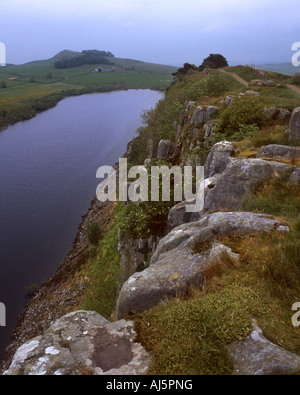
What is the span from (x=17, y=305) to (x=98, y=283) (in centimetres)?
1084

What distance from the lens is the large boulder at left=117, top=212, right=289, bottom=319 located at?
668 centimetres

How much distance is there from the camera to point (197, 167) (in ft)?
58.5

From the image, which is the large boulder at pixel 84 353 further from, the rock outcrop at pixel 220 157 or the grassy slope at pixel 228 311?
the rock outcrop at pixel 220 157

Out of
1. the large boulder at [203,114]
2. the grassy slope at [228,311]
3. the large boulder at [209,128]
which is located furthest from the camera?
the large boulder at [203,114]

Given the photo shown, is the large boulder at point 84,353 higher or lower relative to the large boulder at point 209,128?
lower

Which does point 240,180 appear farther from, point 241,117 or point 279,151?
point 241,117

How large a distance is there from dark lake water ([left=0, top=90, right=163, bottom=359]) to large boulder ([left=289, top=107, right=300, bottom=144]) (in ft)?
94.2

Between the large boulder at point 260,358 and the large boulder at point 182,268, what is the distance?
6.46ft

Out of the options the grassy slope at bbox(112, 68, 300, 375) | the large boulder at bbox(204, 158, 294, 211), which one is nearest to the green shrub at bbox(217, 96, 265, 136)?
the large boulder at bbox(204, 158, 294, 211)

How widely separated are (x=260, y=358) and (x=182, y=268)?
9.70 feet

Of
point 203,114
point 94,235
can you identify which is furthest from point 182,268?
point 94,235

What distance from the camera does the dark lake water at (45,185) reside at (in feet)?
110

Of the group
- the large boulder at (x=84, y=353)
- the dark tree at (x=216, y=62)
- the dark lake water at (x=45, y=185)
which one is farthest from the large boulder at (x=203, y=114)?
the dark tree at (x=216, y=62)

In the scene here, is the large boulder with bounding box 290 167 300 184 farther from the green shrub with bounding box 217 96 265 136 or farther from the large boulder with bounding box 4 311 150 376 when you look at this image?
the green shrub with bounding box 217 96 265 136
